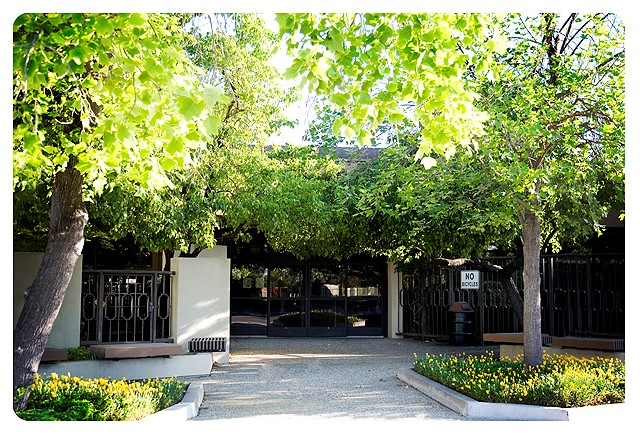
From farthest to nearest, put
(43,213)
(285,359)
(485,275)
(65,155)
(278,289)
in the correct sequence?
(278,289) → (485,275) → (285,359) → (43,213) → (65,155)

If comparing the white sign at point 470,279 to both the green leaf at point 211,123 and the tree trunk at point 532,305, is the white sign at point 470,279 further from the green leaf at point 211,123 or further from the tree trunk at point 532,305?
the green leaf at point 211,123

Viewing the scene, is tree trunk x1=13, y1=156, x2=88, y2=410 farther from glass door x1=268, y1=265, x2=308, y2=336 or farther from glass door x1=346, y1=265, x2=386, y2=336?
glass door x1=346, y1=265, x2=386, y2=336

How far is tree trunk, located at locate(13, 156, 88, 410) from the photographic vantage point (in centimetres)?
743

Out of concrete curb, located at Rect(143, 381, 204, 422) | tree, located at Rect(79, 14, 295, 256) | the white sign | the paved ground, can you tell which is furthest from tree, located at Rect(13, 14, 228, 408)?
the white sign

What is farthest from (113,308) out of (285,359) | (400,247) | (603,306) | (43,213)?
(603,306)

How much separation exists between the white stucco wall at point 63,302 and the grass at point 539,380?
5144 mm

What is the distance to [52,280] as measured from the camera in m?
7.57

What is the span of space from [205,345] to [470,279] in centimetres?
612

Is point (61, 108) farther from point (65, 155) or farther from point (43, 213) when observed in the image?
point (43, 213)

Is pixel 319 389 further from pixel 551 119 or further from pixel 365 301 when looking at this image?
pixel 365 301

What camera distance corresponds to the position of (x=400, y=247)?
1584 cm

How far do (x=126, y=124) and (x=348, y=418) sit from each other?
15.5 ft

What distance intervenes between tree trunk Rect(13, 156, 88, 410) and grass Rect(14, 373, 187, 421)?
303 mm

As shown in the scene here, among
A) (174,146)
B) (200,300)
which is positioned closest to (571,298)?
(200,300)
